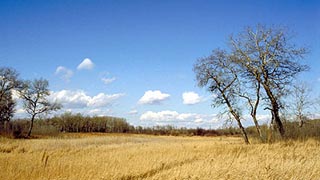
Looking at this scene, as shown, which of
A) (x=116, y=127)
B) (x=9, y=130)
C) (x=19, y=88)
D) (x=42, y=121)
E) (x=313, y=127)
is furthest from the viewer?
(x=116, y=127)

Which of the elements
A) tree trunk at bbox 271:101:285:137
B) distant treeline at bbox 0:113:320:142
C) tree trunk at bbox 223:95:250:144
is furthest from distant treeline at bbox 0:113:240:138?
tree trunk at bbox 271:101:285:137

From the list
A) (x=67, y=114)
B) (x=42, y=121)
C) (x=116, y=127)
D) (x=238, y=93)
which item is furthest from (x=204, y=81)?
(x=116, y=127)

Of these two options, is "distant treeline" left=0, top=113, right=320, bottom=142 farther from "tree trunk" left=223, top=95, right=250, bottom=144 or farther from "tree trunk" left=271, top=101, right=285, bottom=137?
"tree trunk" left=271, top=101, right=285, bottom=137

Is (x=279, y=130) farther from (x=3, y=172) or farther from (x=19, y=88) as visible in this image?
(x=19, y=88)

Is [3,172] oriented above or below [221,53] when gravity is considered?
below

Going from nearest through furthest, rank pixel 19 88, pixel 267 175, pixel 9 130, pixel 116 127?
pixel 267 175, pixel 19 88, pixel 9 130, pixel 116 127

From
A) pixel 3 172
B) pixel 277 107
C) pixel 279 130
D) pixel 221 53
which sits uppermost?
pixel 221 53

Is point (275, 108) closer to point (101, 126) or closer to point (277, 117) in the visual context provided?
point (277, 117)

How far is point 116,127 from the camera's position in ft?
324

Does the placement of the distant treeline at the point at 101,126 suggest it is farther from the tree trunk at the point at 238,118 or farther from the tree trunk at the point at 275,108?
the tree trunk at the point at 275,108

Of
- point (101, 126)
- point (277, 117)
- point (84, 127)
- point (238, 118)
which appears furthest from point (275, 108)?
point (101, 126)

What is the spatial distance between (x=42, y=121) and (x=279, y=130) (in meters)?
65.7

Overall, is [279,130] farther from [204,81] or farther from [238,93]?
[204,81]

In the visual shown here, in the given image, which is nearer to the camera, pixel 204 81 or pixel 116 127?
pixel 204 81
